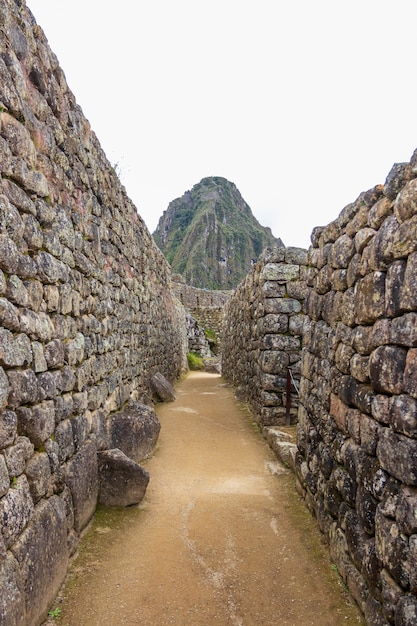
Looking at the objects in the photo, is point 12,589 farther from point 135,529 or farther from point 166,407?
point 166,407

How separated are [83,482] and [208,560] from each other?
1395mm

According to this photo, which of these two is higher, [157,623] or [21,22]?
[21,22]

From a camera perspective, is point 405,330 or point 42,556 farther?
point 42,556

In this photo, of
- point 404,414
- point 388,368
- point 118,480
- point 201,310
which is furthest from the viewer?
point 201,310

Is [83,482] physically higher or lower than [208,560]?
higher

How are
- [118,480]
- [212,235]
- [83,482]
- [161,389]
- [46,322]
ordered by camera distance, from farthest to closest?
[212,235], [161,389], [118,480], [83,482], [46,322]

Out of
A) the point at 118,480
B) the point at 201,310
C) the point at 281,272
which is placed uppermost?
the point at 201,310

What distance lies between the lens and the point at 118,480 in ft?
16.0

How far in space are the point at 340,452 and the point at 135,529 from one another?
2.25 metres

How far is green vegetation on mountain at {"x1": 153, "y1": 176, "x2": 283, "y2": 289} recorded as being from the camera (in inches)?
4099

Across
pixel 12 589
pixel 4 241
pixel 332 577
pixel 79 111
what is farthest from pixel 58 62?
pixel 332 577

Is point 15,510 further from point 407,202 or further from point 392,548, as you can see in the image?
point 407,202

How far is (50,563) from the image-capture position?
3180 millimetres

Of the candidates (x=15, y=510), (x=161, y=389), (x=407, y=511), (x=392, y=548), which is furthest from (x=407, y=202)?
(x=161, y=389)
